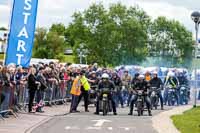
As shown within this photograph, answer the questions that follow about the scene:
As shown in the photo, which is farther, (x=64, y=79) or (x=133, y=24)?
(x=133, y=24)

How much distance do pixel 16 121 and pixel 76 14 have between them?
213 ft

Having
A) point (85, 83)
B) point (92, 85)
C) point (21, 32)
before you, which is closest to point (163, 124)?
point (21, 32)

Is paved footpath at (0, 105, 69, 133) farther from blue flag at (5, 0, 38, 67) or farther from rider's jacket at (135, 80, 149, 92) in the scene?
rider's jacket at (135, 80, 149, 92)

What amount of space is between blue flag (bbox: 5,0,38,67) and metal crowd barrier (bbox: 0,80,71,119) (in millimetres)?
1012

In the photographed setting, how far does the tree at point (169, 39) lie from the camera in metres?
100

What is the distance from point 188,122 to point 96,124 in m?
3.24

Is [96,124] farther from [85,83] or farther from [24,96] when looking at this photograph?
[85,83]

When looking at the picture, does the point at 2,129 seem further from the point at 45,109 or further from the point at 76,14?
the point at 76,14

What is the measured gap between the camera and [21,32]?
2330 cm

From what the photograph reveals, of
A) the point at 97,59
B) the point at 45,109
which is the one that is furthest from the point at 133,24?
the point at 45,109

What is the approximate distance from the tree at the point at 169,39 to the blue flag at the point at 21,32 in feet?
244

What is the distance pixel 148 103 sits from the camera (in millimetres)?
26062

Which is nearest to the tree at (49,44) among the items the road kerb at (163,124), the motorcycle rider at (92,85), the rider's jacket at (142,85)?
the motorcycle rider at (92,85)

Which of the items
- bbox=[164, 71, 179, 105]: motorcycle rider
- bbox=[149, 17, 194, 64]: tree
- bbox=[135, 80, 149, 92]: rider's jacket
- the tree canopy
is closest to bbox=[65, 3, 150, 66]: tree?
the tree canopy
